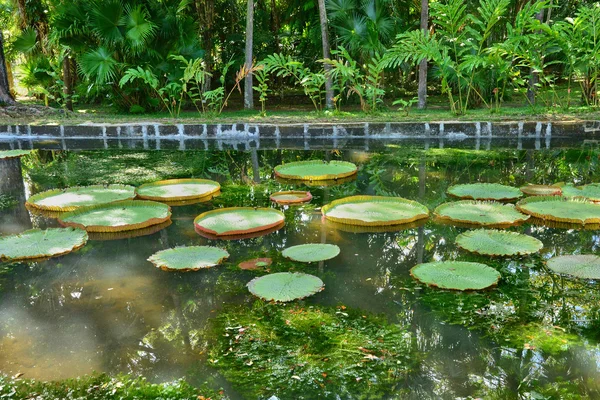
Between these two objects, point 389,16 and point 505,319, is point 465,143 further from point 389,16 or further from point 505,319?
point 505,319

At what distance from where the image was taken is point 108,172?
647cm

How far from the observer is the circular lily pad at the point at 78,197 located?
16.5 feet

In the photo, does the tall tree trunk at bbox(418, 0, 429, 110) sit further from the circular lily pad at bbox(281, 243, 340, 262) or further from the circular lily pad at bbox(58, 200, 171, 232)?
the circular lily pad at bbox(281, 243, 340, 262)

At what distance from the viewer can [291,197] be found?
5238 millimetres

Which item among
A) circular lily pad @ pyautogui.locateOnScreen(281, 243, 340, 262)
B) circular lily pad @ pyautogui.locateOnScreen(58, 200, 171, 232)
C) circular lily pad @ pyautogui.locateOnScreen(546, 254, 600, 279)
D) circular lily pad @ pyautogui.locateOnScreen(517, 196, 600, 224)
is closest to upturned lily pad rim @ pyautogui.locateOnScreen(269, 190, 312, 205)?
circular lily pad @ pyautogui.locateOnScreen(58, 200, 171, 232)

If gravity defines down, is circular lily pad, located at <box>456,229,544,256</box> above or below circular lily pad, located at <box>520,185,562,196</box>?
below

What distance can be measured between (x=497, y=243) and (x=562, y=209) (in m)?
0.99

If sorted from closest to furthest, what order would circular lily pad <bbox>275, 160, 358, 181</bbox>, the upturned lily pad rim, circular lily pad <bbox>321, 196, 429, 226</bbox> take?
circular lily pad <bbox>321, 196, 429, 226</bbox> → the upturned lily pad rim → circular lily pad <bbox>275, 160, 358, 181</bbox>

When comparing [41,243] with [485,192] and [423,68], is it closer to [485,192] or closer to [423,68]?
[485,192]

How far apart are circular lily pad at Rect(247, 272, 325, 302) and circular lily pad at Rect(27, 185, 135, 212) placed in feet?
7.22

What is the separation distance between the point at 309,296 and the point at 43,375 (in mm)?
1440

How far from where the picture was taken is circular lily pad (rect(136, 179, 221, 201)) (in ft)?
17.3

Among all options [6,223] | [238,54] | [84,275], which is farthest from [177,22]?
[84,275]

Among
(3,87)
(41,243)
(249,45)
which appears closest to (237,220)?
(41,243)
